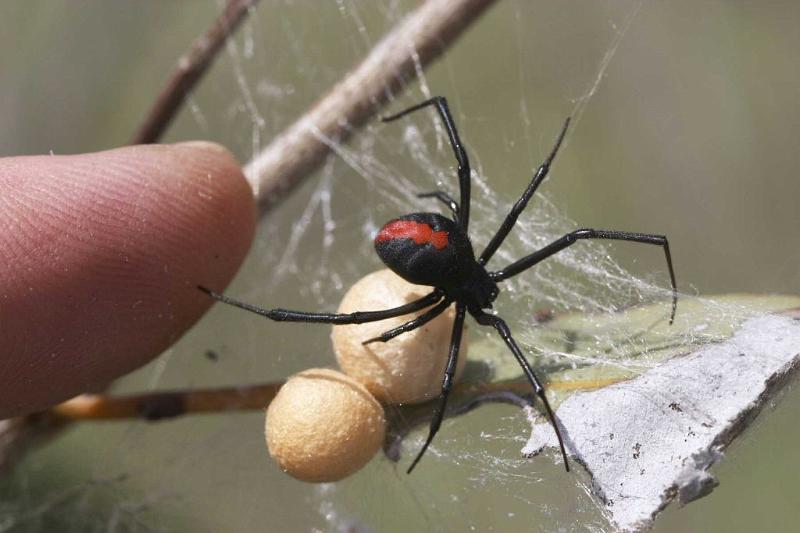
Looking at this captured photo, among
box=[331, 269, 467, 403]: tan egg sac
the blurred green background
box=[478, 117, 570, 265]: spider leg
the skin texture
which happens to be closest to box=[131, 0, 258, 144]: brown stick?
the skin texture

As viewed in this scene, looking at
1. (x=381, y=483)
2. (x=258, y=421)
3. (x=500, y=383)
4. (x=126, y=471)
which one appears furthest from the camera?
(x=126, y=471)

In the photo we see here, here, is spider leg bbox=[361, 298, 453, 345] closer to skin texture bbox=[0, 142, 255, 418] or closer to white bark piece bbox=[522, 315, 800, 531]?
white bark piece bbox=[522, 315, 800, 531]

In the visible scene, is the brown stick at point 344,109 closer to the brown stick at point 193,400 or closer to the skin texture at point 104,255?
the skin texture at point 104,255

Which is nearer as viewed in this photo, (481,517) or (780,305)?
(780,305)

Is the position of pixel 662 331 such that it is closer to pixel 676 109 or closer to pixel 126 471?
pixel 126 471

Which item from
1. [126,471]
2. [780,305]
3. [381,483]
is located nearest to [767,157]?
[780,305]

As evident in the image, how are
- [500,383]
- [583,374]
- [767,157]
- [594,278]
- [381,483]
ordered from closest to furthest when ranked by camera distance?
[583,374] → [500,383] → [381,483] → [594,278] → [767,157]

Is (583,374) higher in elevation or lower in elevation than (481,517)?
higher
